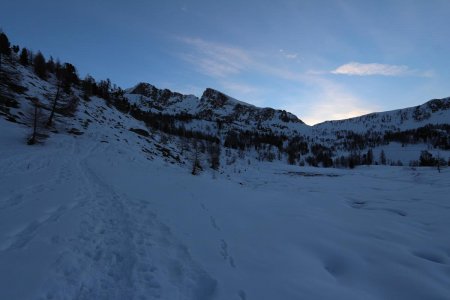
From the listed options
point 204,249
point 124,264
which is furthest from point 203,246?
point 124,264

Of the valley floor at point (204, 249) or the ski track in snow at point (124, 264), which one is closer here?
the ski track in snow at point (124, 264)

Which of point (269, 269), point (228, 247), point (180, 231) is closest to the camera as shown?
point (269, 269)

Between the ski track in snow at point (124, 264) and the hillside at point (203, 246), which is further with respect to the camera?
the hillside at point (203, 246)

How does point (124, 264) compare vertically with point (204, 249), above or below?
above

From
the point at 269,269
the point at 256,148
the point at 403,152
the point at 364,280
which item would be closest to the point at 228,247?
the point at 269,269

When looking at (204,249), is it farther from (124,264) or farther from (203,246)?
(124,264)

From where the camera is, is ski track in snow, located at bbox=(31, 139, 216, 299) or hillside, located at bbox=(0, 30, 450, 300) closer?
ski track in snow, located at bbox=(31, 139, 216, 299)

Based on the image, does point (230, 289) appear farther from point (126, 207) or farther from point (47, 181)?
point (47, 181)

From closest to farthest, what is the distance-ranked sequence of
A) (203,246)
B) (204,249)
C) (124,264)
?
(124,264) → (204,249) → (203,246)

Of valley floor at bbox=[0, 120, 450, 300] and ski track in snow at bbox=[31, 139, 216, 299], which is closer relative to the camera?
ski track in snow at bbox=[31, 139, 216, 299]

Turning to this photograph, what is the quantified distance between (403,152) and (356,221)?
227314mm

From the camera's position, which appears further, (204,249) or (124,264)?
(204,249)

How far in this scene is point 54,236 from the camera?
6504 mm

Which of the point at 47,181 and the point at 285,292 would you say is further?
the point at 47,181
